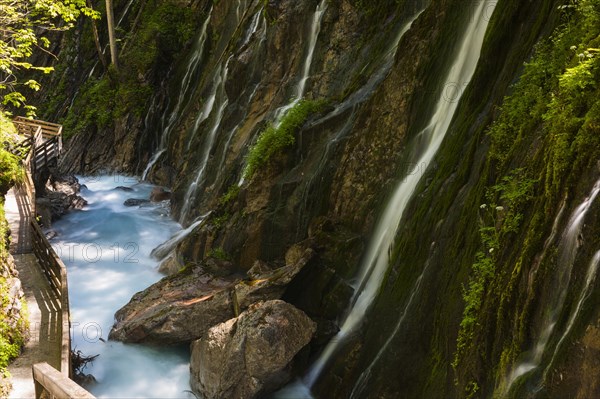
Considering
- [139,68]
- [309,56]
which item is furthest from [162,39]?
[309,56]

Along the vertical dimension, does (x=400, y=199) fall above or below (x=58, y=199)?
above

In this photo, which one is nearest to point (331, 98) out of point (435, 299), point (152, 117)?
point (435, 299)

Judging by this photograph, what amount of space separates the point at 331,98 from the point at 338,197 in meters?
3.40

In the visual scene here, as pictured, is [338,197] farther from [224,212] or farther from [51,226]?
[51,226]

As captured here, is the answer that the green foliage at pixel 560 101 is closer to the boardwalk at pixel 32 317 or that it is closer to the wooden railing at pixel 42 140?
the boardwalk at pixel 32 317

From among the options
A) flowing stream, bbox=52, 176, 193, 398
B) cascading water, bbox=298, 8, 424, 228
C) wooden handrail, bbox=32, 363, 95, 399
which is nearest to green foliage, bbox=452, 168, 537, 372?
wooden handrail, bbox=32, 363, 95, 399

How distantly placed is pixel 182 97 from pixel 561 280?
21.7 m

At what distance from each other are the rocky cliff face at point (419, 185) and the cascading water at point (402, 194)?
0.60 ft

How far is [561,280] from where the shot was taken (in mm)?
4977

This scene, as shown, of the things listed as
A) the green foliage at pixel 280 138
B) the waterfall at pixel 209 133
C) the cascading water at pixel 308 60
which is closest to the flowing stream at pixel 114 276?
the waterfall at pixel 209 133

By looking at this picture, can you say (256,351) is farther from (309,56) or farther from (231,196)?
(309,56)

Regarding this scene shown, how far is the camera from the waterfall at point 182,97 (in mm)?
24422

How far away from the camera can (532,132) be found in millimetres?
6578

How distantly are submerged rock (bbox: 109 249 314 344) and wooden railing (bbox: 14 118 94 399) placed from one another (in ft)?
5.61
